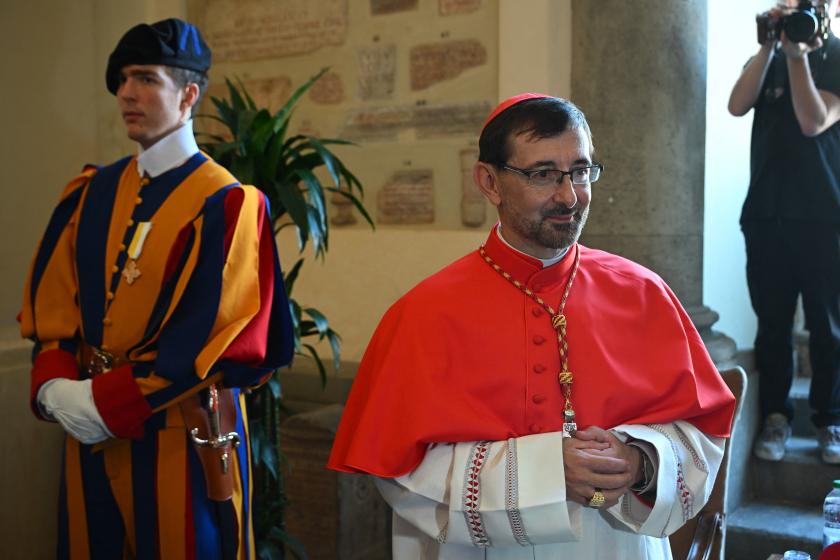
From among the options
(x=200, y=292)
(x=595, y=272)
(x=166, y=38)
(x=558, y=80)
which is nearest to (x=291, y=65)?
(x=558, y=80)

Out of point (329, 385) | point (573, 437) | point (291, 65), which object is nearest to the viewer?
point (573, 437)

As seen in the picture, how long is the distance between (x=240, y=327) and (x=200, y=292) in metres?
0.13

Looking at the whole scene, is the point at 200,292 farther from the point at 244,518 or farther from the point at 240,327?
the point at 244,518

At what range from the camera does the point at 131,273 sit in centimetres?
253

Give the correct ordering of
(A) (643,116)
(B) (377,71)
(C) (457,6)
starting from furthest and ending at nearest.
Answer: (B) (377,71) < (C) (457,6) < (A) (643,116)

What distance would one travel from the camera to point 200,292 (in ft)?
8.00

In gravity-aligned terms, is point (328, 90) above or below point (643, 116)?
above

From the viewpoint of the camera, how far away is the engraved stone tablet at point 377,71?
456 cm

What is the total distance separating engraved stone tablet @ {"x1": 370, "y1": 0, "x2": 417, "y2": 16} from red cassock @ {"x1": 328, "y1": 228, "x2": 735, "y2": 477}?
274cm

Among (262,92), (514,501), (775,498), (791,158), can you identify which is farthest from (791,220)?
(514,501)

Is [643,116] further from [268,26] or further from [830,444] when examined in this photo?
[268,26]

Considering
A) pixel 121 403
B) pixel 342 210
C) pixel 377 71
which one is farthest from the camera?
pixel 342 210

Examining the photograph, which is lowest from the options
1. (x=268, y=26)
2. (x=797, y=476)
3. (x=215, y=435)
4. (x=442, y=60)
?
(x=797, y=476)

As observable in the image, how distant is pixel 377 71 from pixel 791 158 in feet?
6.13
